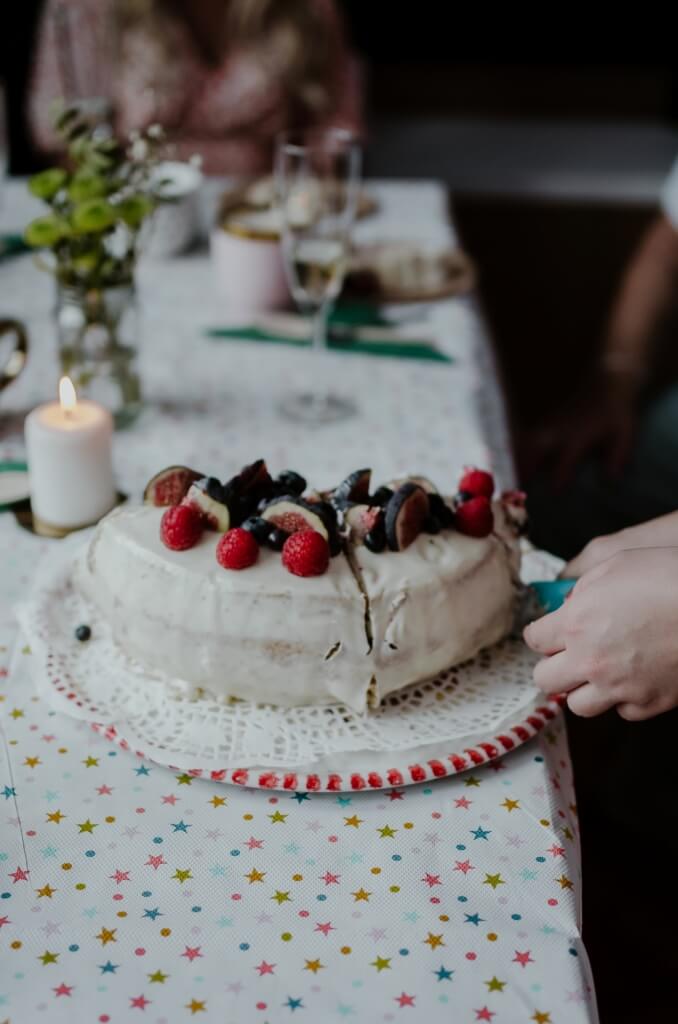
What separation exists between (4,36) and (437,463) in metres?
3.01

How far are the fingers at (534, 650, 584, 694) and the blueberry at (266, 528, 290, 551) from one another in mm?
202

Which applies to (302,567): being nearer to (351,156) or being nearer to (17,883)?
(17,883)

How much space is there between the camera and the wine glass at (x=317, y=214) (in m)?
1.24

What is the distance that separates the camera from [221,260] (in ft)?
5.05

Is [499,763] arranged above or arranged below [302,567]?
below

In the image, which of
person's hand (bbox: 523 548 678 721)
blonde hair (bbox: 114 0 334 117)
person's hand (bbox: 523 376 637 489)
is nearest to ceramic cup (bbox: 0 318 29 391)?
person's hand (bbox: 523 548 678 721)

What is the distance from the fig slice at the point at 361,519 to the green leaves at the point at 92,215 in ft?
1.58

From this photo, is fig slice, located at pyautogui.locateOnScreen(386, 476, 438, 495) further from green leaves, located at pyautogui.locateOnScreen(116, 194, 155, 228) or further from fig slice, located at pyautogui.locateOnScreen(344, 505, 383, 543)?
green leaves, located at pyautogui.locateOnScreen(116, 194, 155, 228)

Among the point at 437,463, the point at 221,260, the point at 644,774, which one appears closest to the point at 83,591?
the point at 437,463

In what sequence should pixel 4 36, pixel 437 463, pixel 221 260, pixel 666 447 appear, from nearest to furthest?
pixel 437 463, pixel 221 260, pixel 666 447, pixel 4 36

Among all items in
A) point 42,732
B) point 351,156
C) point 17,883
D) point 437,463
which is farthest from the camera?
point 351,156

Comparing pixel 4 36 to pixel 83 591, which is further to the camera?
pixel 4 36

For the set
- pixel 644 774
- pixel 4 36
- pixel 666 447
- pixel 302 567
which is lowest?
pixel 644 774

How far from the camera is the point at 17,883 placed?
0.64m
